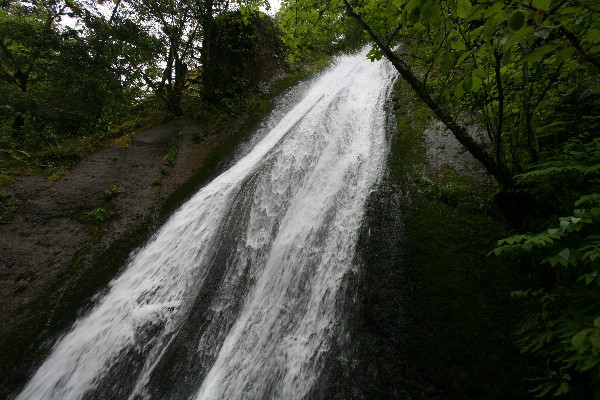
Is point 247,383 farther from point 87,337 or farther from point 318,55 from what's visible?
point 318,55

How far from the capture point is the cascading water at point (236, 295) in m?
4.58

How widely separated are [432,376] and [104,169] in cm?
981

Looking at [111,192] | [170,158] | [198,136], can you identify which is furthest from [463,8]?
[198,136]

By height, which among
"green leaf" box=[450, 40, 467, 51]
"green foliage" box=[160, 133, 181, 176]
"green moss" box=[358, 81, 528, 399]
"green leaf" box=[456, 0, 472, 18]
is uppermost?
"green foliage" box=[160, 133, 181, 176]

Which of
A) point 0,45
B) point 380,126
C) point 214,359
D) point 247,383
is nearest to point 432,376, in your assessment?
point 247,383

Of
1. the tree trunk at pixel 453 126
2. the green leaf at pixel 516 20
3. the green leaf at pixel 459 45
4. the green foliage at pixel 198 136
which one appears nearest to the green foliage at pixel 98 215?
the green foliage at pixel 198 136

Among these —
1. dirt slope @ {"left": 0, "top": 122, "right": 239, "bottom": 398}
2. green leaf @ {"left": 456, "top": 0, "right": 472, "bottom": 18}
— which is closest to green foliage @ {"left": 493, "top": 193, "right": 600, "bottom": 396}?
green leaf @ {"left": 456, "top": 0, "right": 472, "bottom": 18}

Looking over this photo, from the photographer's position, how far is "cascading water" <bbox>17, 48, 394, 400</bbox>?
15.0ft

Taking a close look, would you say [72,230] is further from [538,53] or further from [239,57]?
[239,57]

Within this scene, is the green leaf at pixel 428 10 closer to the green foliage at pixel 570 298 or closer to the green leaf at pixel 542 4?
the green leaf at pixel 542 4

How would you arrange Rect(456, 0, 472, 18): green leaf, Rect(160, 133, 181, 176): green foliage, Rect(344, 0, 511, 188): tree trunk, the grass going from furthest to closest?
Rect(160, 133, 181, 176): green foliage < the grass < Rect(344, 0, 511, 188): tree trunk < Rect(456, 0, 472, 18): green leaf

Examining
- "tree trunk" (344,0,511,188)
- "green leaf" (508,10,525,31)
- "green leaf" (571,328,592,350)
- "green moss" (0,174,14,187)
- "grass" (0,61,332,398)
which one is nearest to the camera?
"green leaf" (508,10,525,31)

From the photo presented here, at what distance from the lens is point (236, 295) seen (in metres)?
5.59

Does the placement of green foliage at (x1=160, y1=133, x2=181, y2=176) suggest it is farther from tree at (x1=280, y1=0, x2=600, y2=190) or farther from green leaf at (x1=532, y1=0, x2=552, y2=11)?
green leaf at (x1=532, y1=0, x2=552, y2=11)
